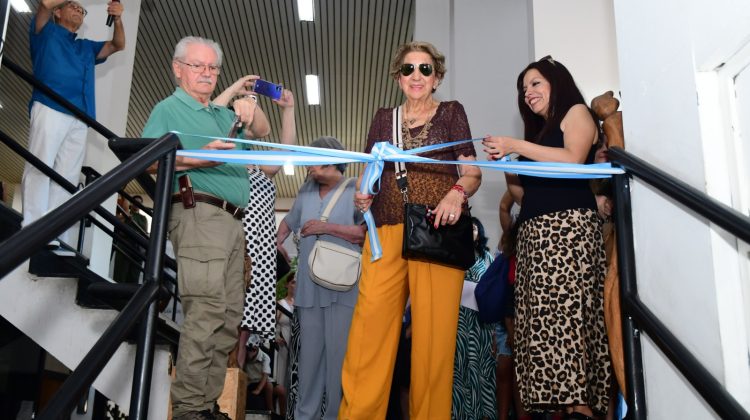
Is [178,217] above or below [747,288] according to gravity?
above

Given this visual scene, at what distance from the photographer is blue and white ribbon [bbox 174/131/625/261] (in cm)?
257

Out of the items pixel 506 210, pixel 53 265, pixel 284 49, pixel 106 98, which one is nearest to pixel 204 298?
pixel 53 265

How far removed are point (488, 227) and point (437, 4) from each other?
8.35 feet

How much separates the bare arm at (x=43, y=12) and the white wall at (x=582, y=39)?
3.19 meters

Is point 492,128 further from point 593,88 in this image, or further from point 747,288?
point 747,288

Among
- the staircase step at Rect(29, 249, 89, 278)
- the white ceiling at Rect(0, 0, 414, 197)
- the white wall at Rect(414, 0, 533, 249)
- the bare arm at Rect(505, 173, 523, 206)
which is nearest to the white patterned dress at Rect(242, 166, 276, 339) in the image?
the staircase step at Rect(29, 249, 89, 278)

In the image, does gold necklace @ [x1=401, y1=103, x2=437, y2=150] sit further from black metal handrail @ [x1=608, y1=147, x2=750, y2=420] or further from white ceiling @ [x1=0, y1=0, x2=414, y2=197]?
Result: white ceiling @ [x1=0, y1=0, x2=414, y2=197]

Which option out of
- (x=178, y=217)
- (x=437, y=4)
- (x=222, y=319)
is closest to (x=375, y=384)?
(x=222, y=319)

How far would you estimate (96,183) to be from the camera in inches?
68.6

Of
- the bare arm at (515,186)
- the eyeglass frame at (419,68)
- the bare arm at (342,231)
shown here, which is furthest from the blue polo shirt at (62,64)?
the bare arm at (515,186)

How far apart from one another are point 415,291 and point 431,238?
23 cm

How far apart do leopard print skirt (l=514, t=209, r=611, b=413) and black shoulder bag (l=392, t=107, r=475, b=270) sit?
10.2 inches

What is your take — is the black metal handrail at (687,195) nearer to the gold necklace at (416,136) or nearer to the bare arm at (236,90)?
the gold necklace at (416,136)

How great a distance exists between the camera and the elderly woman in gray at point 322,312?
369 centimetres
